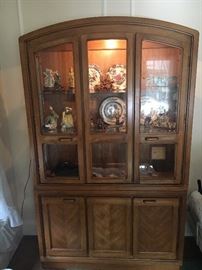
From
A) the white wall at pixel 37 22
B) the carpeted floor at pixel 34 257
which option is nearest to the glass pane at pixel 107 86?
the white wall at pixel 37 22

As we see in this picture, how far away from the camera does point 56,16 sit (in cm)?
209

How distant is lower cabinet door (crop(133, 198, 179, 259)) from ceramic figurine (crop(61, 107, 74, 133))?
799 millimetres

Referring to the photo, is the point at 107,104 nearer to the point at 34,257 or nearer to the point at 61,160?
the point at 61,160

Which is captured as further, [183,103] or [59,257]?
[59,257]

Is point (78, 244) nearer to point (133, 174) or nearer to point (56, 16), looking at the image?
point (133, 174)

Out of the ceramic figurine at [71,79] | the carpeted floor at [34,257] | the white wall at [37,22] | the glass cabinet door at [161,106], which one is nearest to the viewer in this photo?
the glass cabinet door at [161,106]

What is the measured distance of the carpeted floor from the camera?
222cm

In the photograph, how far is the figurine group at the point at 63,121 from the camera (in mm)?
1975

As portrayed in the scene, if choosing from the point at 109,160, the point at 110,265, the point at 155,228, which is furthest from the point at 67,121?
the point at 110,265

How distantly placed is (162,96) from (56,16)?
1.14m

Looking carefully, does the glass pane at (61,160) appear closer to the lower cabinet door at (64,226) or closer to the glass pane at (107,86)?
the lower cabinet door at (64,226)

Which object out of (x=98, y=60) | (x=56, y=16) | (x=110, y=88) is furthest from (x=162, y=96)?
(x=56, y=16)

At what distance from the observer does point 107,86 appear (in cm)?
195

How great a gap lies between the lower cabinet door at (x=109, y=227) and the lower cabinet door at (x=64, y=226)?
0.08 meters
